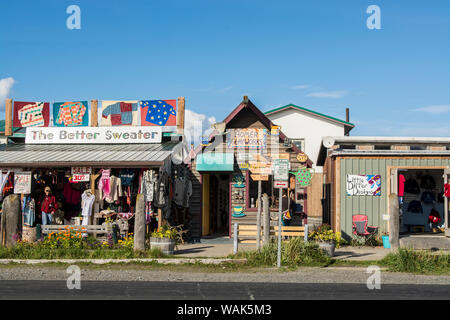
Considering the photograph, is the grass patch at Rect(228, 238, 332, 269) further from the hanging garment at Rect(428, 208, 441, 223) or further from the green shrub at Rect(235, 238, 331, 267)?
the hanging garment at Rect(428, 208, 441, 223)

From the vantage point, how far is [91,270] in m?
12.3

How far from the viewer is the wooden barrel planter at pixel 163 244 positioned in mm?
14422

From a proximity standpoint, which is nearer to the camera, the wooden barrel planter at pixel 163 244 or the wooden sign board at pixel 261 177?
the wooden barrel planter at pixel 163 244

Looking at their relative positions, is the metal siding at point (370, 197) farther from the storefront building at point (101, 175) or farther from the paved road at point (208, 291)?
the paved road at point (208, 291)

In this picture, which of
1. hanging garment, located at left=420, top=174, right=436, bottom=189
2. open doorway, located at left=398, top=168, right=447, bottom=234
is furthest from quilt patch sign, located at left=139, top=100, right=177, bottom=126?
hanging garment, located at left=420, top=174, right=436, bottom=189

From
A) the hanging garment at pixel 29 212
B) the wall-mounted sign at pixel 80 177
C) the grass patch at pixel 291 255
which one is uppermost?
the wall-mounted sign at pixel 80 177

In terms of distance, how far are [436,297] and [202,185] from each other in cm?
1130

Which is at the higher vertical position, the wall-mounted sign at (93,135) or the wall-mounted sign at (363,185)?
the wall-mounted sign at (93,135)

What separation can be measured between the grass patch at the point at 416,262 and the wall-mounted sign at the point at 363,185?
15.4ft

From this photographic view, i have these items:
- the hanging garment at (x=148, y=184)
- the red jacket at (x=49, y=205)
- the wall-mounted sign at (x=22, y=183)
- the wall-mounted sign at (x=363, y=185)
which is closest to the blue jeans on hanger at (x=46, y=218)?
the red jacket at (x=49, y=205)
